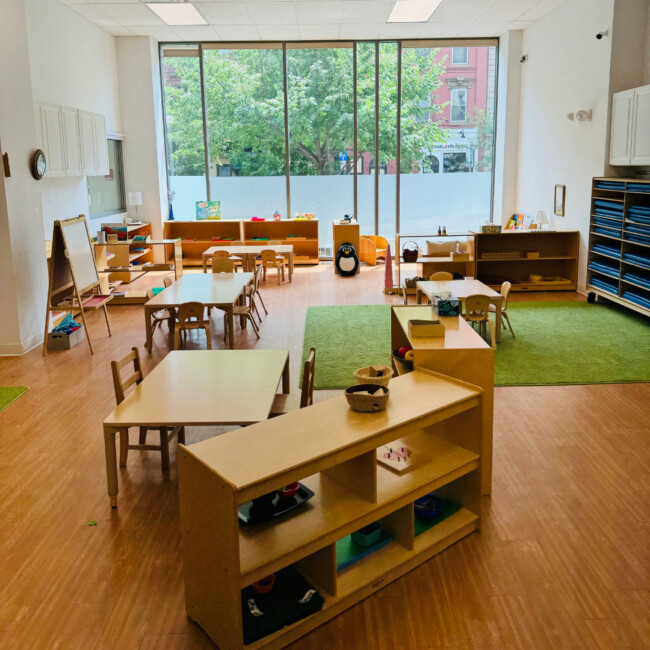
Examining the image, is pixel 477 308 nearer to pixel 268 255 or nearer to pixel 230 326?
pixel 230 326

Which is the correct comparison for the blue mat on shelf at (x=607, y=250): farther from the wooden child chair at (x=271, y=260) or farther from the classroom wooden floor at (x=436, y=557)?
the wooden child chair at (x=271, y=260)

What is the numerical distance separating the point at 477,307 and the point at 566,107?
4.90m

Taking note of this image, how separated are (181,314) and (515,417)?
3.24m

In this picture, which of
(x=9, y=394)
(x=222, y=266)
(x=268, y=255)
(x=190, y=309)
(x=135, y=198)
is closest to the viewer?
(x=9, y=394)

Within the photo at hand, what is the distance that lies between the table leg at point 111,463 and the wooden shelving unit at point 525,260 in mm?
7414

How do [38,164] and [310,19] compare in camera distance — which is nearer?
[38,164]

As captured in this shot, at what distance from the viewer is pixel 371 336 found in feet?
25.6

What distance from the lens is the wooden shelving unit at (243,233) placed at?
43.4 ft

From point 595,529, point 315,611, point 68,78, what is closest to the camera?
point 315,611

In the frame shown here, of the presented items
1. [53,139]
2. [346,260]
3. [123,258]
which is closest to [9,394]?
[53,139]

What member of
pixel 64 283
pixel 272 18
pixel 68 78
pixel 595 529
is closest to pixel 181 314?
pixel 64 283

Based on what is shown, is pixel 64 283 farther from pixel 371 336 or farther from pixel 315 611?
pixel 315 611

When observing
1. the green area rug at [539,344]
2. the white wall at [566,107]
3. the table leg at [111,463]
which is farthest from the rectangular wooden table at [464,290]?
the table leg at [111,463]

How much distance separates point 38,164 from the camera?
7.66m
